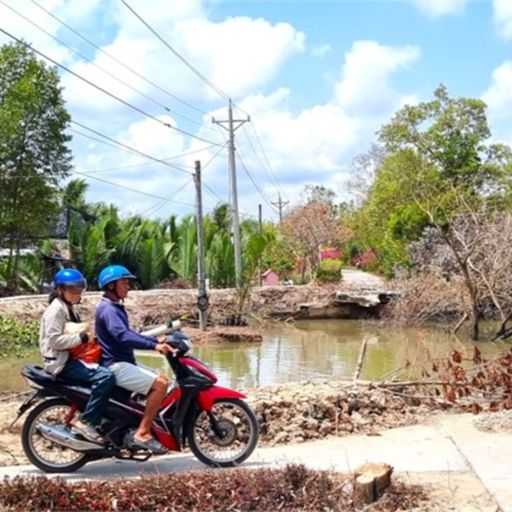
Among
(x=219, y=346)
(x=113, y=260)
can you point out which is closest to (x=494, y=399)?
(x=219, y=346)

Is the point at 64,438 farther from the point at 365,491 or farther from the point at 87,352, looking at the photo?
the point at 365,491

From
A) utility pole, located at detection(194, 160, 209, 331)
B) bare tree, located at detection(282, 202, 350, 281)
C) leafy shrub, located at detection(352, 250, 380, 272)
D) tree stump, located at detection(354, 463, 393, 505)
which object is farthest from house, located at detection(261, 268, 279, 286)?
tree stump, located at detection(354, 463, 393, 505)

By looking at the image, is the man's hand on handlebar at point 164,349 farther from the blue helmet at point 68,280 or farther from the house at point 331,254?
the house at point 331,254

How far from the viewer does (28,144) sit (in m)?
24.2

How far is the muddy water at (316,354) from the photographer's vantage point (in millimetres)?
15641

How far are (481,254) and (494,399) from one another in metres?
13.6

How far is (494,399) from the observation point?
29.0 feet

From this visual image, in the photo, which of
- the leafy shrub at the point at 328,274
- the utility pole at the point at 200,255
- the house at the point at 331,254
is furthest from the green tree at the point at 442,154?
the utility pole at the point at 200,255

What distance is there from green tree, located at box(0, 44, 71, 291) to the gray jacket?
59.7 ft

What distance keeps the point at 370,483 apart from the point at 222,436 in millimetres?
1559

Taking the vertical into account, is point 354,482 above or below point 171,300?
below

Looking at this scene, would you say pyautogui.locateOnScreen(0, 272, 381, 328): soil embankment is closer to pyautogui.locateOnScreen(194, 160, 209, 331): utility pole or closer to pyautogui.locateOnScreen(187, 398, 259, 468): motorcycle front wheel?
pyautogui.locateOnScreen(194, 160, 209, 331): utility pole

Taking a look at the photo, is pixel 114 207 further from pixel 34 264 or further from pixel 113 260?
pixel 34 264

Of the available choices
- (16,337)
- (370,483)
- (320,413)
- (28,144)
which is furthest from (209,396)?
(28,144)
